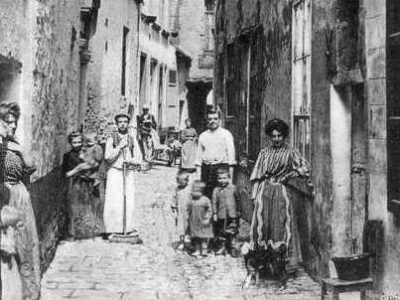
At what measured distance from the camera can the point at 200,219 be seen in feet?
27.6

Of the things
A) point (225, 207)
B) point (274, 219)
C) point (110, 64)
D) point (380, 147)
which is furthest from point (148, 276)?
point (110, 64)

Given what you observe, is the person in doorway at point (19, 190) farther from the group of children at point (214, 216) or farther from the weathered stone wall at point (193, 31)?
the weathered stone wall at point (193, 31)

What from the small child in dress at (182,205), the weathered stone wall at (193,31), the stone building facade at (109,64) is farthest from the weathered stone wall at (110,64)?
the weathered stone wall at (193,31)

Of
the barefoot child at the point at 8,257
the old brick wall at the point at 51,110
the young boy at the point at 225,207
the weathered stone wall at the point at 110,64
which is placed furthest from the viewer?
the weathered stone wall at the point at 110,64

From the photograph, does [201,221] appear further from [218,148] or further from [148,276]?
[148,276]

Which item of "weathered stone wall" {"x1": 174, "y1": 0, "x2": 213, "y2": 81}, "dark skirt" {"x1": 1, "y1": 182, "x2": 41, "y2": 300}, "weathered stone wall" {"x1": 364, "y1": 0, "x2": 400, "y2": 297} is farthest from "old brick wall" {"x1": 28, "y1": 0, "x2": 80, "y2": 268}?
"weathered stone wall" {"x1": 174, "y1": 0, "x2": 213, "y2": 81}

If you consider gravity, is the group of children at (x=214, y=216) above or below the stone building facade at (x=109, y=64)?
below

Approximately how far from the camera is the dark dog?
6840 millimetres

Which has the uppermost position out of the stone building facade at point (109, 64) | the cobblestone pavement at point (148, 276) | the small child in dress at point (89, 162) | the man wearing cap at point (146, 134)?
the stone building facade at point (109, 64)

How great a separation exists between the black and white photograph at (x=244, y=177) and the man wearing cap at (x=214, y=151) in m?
0.02

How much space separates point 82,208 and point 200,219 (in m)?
1.90

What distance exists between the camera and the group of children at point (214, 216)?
27.6 feet

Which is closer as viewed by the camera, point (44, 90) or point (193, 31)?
point (44, 90)

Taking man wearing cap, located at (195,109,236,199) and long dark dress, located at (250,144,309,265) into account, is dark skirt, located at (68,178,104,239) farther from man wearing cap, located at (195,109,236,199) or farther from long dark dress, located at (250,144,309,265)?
long dark dress, located at (250,144,309,265)
